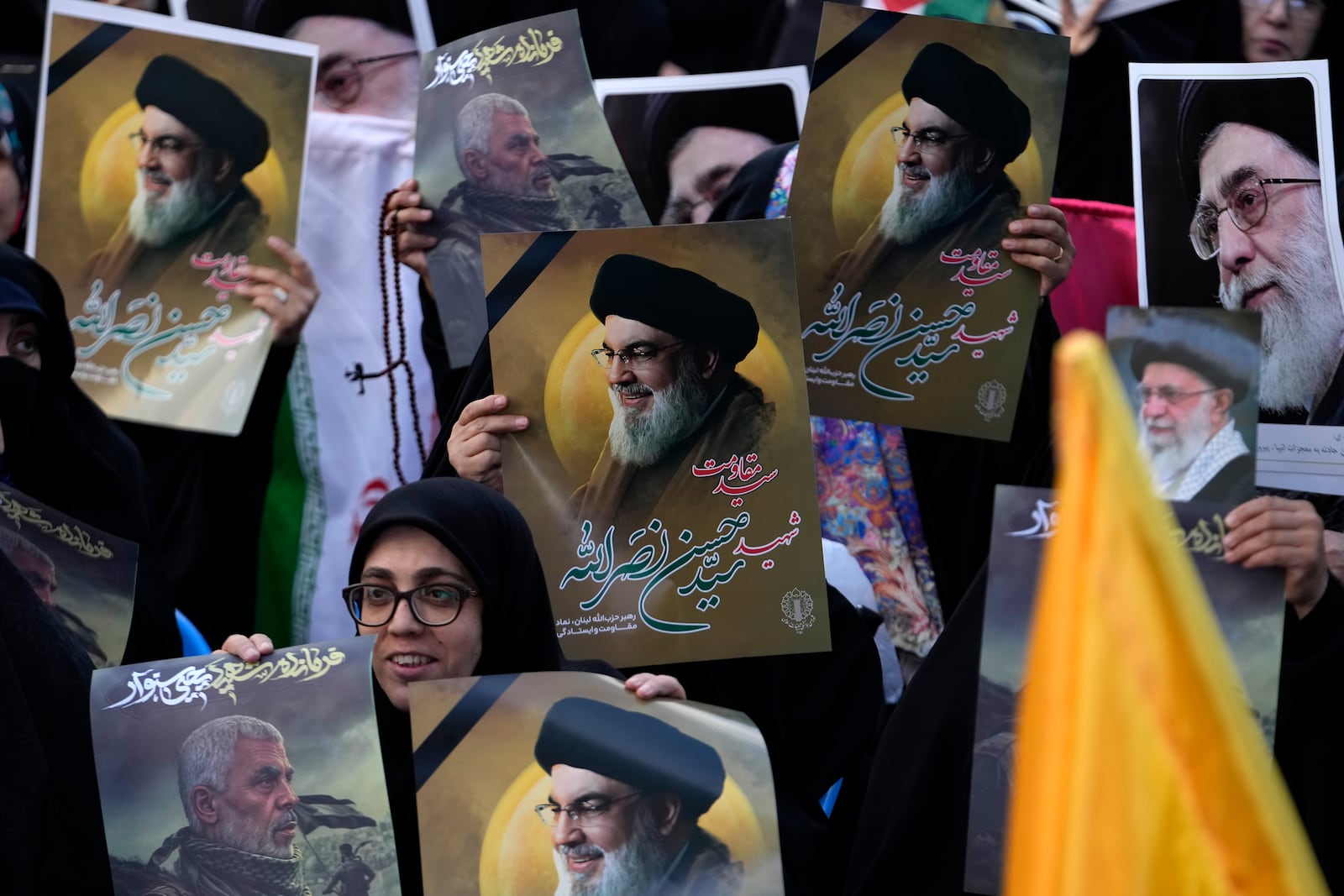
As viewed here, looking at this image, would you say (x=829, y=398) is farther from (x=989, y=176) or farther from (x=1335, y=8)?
(x=1335, y=8)

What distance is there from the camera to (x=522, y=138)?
118 inches

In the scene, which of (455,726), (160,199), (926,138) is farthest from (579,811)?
(160,199)

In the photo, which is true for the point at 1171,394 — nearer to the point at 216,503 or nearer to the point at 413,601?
the point at 413,601

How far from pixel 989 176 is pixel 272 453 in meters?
1.79

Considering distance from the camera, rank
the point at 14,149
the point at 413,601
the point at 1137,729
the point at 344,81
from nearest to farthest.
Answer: the point at 1137,729 < the point at 413,601 < the point at 14,149 < the point at 344,81

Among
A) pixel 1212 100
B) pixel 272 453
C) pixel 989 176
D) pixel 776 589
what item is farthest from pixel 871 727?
pixel 272 453

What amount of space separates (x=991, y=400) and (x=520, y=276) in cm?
84

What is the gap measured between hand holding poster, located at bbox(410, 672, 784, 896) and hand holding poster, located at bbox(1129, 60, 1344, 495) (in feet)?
3.67

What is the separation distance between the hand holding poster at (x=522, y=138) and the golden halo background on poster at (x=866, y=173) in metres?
0.39

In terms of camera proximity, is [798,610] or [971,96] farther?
[971,96]

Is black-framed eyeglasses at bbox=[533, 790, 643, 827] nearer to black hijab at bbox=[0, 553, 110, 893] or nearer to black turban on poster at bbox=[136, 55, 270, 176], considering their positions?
black hijab at bbox=[0, 553, 110, 893]

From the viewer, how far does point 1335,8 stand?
3848 millimetres

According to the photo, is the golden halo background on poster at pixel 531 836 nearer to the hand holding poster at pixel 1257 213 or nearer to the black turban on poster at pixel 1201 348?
the black turban on poster at pixel 1201 348

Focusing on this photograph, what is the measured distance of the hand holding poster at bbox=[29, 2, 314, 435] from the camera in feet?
10.8
